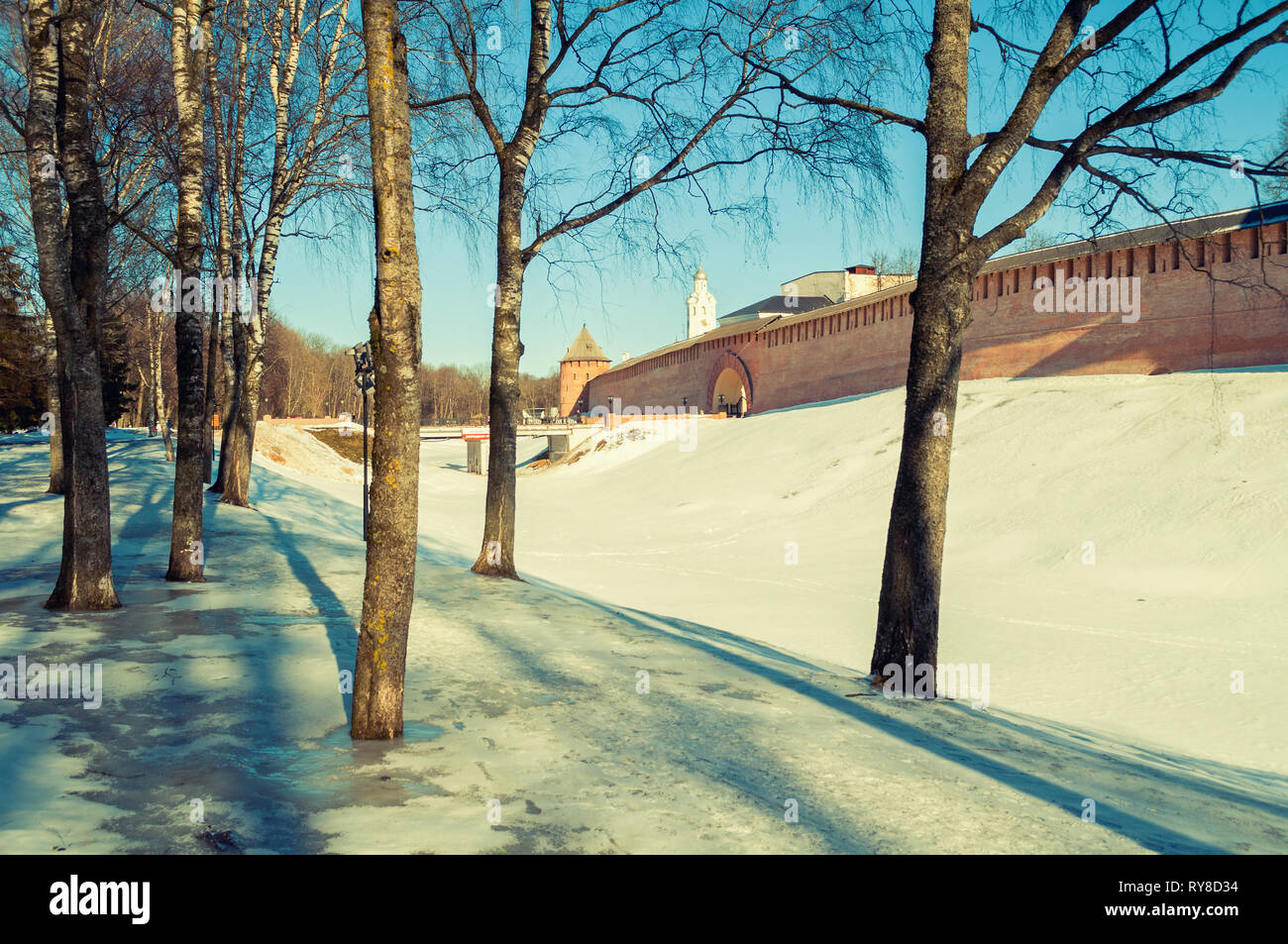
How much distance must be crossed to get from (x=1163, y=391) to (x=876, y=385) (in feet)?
47.3

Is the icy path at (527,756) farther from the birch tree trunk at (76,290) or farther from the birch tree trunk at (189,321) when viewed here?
the birch tree trunk at (189,321)

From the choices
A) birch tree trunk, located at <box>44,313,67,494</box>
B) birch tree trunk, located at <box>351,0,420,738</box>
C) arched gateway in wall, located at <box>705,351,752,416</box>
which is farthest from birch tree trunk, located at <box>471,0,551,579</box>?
arched gateway in wall, located at <box>705,351,752,416</box>

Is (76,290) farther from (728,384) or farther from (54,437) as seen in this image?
(728,384)

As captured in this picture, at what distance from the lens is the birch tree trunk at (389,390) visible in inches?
173

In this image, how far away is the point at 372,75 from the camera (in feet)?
14.5

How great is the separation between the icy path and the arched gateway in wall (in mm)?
40486

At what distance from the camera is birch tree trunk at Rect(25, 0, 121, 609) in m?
6.99

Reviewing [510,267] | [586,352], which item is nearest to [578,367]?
[586,352]

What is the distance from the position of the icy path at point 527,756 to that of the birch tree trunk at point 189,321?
2.10ft

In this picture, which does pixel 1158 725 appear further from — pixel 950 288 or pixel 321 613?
pixel 321 613

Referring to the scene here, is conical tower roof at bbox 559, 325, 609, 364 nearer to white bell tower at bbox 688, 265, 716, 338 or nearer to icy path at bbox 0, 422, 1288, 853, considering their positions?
white bell tower at bbox 688, 265, 716, 338

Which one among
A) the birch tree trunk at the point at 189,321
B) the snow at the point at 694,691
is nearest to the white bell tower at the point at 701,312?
the snow at the point at 694,691

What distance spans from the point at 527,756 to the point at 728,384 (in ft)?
160

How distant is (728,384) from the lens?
172 feet
